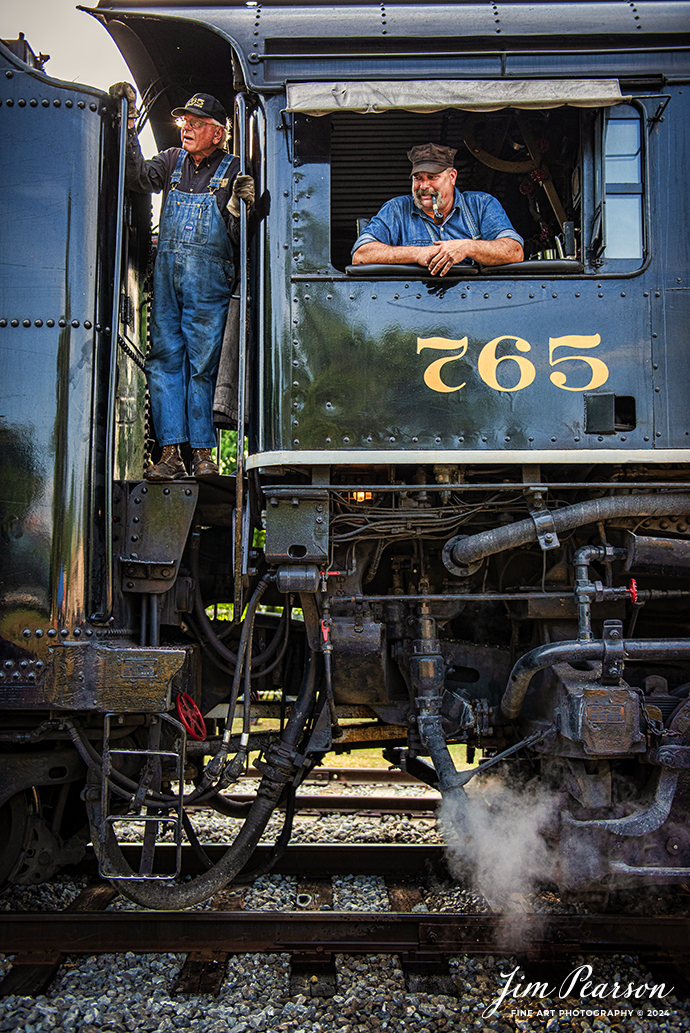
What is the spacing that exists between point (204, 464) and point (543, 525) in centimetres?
160

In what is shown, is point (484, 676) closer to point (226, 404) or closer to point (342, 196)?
point (226, 404)

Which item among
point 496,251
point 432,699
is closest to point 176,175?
point 496,251

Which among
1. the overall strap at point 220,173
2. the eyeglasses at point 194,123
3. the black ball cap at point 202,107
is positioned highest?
the black ball cap at point 202,107

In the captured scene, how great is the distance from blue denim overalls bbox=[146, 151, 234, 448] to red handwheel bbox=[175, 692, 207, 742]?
1242 millimetres

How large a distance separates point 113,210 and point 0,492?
142 cm

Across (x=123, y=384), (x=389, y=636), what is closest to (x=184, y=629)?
(x=389, y=636)

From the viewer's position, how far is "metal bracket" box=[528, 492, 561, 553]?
2.95 meters

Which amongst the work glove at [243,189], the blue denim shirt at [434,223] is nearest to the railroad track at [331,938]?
the blue denim shirt at [434,223]

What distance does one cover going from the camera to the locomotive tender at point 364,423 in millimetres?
2910

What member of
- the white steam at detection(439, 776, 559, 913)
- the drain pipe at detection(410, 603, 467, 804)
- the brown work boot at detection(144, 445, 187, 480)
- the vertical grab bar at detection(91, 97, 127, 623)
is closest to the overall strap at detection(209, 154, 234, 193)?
the vertical grab bar at detection(91, 97, 127, 623)

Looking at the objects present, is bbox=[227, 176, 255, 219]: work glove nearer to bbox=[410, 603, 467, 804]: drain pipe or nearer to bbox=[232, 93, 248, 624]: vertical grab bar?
bbox=[232, 93, 248, 624]: vertical grab bar

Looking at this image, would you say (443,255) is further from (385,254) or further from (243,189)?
(243,189)
